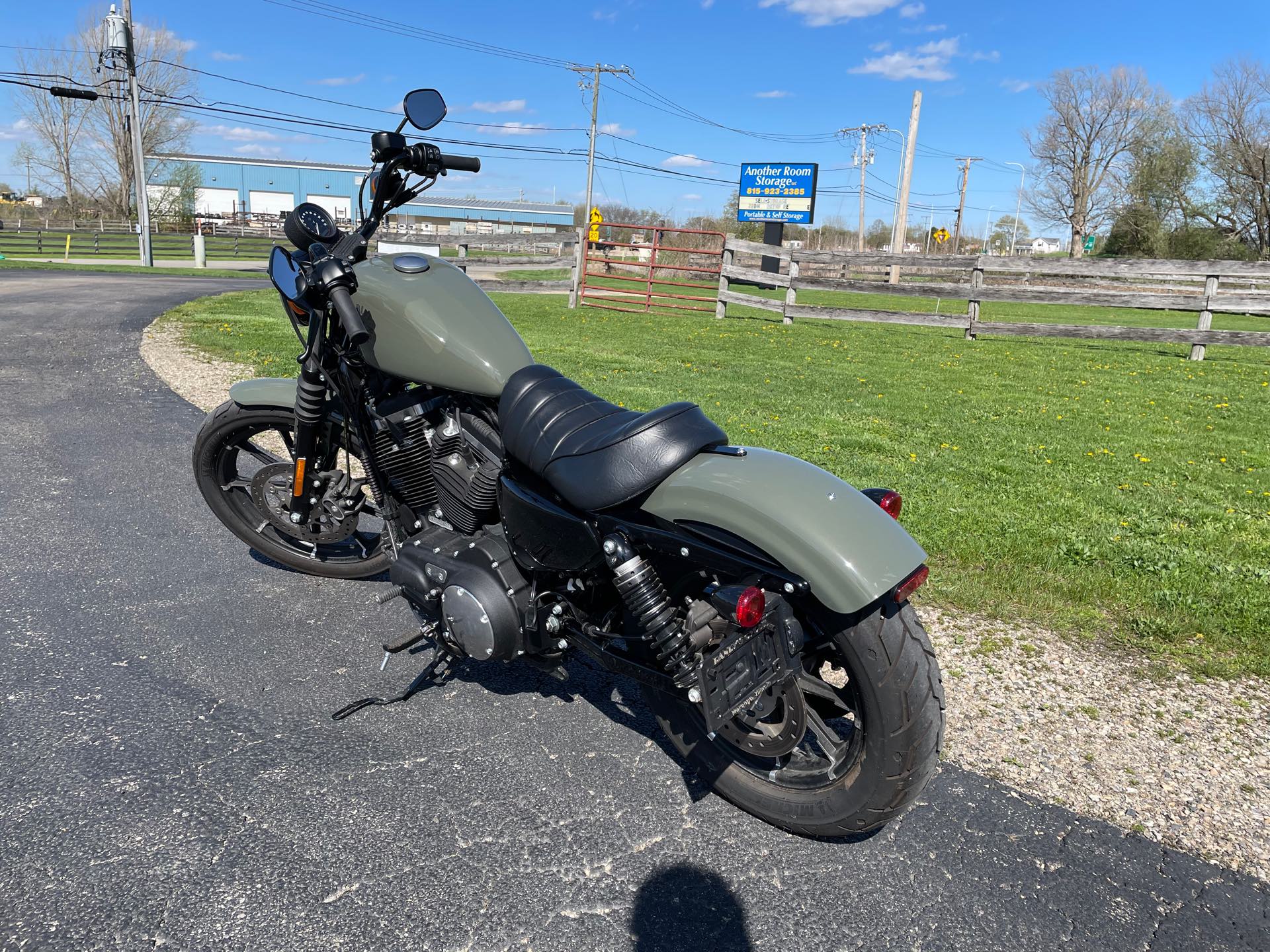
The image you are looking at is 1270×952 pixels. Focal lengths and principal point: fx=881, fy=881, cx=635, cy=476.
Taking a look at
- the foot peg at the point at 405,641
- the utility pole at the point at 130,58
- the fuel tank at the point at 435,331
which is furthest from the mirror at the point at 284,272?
the utility pole at the point at 130,58

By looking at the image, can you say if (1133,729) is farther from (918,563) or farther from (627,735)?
Result: (627,735)

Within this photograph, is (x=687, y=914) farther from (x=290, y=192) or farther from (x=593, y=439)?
(x=290, y=192)

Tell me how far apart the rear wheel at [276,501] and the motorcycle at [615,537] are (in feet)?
0.65

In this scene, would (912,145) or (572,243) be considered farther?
(912,145)

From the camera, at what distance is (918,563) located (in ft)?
7.25

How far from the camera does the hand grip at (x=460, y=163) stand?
11.2 feet

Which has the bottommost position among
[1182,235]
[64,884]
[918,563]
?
[64,884]

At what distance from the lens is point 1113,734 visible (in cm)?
302

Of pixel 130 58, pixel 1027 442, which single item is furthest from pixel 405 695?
pixel 130 58

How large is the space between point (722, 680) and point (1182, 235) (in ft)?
182

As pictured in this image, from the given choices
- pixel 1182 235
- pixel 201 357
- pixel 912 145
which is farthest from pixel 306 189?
pixel 201 357

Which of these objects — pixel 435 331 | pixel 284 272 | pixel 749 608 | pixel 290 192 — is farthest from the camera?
pixel 290 192

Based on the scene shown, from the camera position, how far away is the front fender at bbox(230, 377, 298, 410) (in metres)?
3.65

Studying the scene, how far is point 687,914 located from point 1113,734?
1732 millimetres
